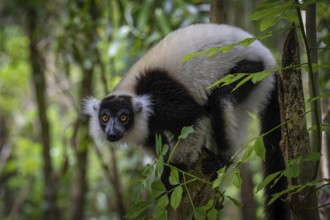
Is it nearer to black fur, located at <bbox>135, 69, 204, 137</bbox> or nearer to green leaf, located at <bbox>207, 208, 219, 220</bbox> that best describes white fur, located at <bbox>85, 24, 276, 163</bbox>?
black fur, located at <bbox>135, 69, 204, 137</bbox>

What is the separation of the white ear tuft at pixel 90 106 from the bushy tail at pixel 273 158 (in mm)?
1553

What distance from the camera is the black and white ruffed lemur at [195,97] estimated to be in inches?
147

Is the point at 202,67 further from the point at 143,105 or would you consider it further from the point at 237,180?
the point at 237,180

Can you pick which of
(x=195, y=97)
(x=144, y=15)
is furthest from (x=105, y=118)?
(x=144, y=15)

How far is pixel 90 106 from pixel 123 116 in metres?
0.49

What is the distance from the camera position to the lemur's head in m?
3.99

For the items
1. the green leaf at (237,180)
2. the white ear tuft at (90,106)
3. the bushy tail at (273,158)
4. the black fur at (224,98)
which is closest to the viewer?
the green leaf at (237,180)

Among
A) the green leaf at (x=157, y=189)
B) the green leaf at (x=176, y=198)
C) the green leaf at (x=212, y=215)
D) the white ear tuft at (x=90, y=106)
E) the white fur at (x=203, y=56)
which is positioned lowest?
the green leaf at (x=212, y=215)

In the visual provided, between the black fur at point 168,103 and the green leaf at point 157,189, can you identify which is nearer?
the green leaf at point 157,189

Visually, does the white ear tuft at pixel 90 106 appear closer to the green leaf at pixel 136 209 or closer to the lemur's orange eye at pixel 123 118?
the lemur's orange eye at pixel 123 118

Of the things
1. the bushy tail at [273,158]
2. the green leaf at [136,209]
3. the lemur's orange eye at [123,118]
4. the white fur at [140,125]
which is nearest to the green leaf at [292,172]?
the green leaf at [136,209]

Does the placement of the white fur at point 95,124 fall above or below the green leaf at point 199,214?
above

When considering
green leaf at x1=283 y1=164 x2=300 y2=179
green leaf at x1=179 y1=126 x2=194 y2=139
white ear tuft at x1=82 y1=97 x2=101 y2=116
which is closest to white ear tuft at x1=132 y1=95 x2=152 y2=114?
white ear tuft at x1=82 y1=97 x2=101 y2=116

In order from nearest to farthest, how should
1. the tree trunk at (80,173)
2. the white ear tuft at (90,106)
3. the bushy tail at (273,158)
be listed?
the bushy tail at (273,158) < the white ear tuft at (90,106) < the tree trunk at (80,173)
